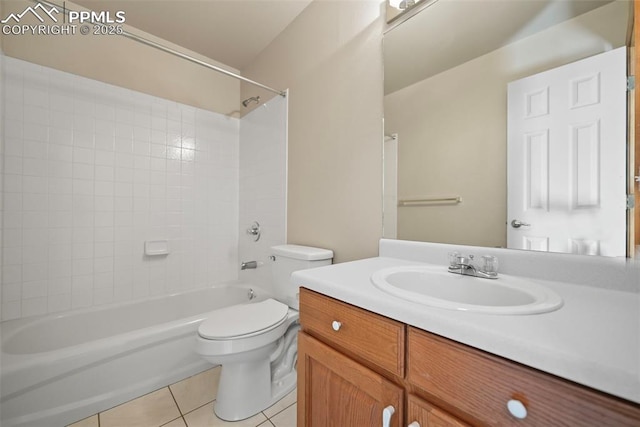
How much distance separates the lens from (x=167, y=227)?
207 centimetres

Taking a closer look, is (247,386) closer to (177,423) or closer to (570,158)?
(177,423)

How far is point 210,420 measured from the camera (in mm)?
1251

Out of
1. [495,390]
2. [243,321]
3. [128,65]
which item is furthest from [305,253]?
[128,65]

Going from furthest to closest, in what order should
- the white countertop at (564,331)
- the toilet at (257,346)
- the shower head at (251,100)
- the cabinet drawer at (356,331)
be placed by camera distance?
the shower head at (251,100) < the toilet at (257,346) < the cabinet drawer at (356,331) < the white countertop at (564,331)

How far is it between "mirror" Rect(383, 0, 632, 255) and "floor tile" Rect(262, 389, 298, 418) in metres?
1.07

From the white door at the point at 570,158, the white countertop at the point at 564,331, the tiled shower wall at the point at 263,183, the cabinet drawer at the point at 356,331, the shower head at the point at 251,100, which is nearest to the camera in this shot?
the white countertop at the point at 564,331

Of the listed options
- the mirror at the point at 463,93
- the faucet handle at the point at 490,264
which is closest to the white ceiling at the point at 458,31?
the mirror at the point at 463,93

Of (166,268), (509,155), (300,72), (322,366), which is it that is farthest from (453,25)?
(166,268)

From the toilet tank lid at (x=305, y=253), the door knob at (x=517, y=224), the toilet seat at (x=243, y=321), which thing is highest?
the door knob at (x=517, y=224)

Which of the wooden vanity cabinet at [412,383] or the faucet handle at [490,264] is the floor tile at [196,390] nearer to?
the wooden vanity cabinet at [412,383]

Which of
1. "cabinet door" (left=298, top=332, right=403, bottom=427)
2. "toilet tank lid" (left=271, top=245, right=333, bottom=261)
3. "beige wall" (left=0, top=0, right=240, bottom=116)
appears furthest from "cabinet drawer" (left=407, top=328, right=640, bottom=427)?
"beige wall" (left=0, top=0, right=240, bottom=116)

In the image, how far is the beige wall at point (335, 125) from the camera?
1327 millimetres

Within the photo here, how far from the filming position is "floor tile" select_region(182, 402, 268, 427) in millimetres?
1223

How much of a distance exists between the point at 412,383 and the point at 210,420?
3.95 ft
